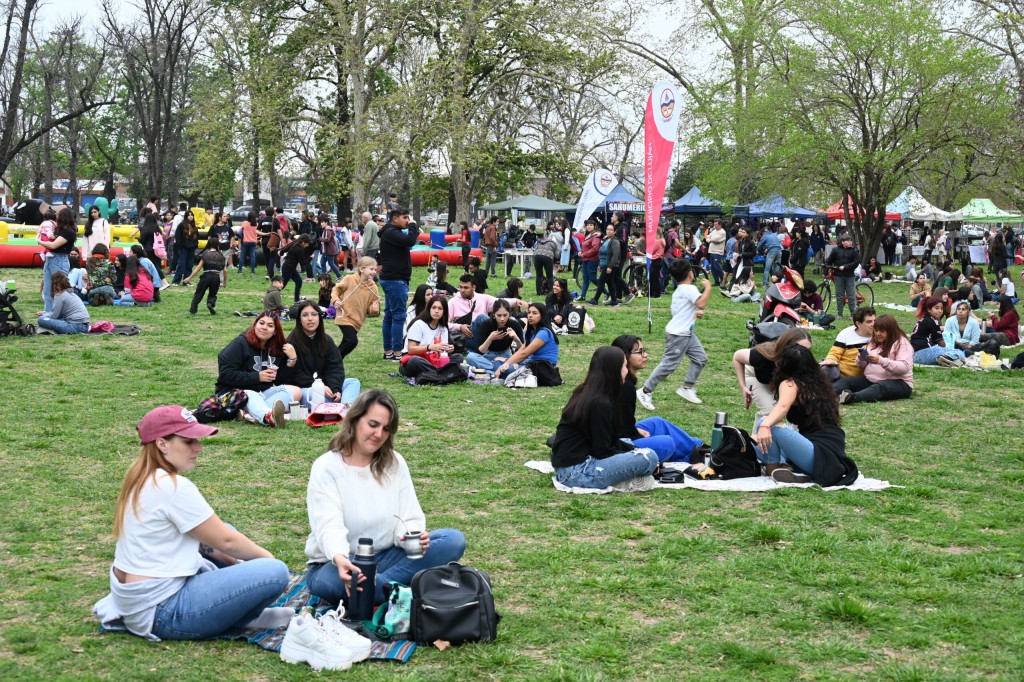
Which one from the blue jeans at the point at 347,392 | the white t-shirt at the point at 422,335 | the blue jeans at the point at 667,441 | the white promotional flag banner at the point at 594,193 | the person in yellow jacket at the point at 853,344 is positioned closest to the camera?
the blue jeans at the point at 667,441

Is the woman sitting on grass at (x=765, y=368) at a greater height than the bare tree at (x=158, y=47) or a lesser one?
lesser

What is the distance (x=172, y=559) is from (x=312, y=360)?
5271mm

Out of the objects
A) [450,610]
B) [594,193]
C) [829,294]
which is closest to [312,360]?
[450,610]

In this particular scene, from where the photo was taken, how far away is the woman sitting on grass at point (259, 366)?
9508mm

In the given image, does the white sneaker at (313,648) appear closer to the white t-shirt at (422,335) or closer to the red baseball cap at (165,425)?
the red baseball cap at (165,425)

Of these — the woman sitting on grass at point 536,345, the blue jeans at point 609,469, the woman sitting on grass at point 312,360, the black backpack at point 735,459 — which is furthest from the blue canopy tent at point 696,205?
the blue jeans at point 609,469

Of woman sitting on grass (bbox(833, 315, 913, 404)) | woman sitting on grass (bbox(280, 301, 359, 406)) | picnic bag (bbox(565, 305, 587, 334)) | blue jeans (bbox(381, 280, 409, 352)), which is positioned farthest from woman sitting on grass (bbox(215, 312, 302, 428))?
picnic bag (bbox(565, 305, 587, 334))

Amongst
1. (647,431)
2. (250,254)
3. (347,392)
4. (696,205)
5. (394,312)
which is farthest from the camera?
(696,205)

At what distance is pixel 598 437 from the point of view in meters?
7.28

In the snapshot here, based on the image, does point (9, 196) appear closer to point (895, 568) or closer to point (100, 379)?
point (100, 379)

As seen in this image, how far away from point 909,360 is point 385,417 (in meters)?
8.04

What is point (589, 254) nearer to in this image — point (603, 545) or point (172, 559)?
point (603, 545)

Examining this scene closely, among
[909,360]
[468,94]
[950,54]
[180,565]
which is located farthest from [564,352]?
[468,94]

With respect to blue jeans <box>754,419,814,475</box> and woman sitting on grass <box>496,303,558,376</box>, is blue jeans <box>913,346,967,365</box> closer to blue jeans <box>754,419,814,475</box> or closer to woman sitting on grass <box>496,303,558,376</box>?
woman sitting on grass <box>496,303,558,376</box>
